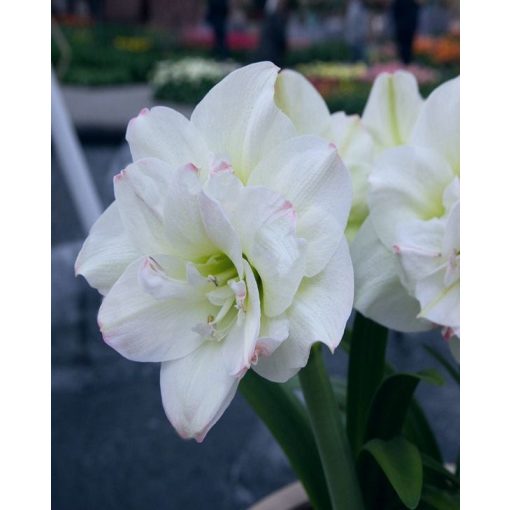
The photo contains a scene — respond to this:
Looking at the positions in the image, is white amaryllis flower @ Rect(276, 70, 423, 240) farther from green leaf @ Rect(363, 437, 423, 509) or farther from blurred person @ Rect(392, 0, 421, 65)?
blurred person @ Rect(392, 0, 421, 65)

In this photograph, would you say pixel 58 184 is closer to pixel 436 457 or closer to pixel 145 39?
pixel 436 457

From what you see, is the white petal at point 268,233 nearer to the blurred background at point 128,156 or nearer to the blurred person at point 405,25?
the blurred background at point 128,156

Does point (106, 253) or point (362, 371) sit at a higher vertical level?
point (106, 253)

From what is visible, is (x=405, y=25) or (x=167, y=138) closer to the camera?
(x=167, y=138)

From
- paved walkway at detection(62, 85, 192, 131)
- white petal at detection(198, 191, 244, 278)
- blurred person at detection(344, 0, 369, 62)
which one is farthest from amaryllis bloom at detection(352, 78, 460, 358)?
blurred person at detection(344, 0, 369, 62)

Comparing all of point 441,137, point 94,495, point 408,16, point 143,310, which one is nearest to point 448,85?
point 441,137

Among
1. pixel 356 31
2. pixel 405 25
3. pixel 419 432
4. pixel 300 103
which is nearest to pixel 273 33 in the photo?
pixel 405 25

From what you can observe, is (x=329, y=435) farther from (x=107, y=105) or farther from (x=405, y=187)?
(x=107, y=105)
